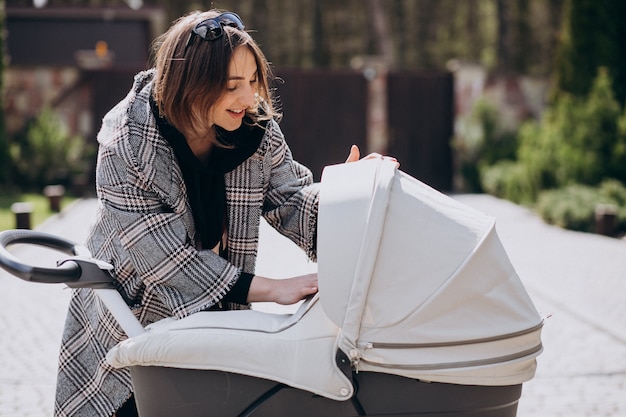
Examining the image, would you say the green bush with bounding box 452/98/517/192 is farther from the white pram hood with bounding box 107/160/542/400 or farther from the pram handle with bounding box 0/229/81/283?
the white pram hood with bounding box 107/160/542/400

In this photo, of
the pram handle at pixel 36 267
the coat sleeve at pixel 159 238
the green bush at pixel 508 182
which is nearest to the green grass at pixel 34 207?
the green bush at pixel 508 182

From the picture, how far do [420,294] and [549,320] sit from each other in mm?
4647

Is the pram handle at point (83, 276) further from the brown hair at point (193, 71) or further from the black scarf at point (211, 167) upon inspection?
the brown hair at point (193, 71)

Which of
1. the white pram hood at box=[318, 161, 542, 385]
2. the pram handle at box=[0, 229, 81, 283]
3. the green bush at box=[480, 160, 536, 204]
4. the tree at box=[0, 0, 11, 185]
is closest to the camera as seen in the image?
the white pram hood at box=[318, 161, 542, 385]

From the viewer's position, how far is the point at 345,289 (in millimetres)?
2381

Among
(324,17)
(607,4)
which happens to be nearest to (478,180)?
(607,4)

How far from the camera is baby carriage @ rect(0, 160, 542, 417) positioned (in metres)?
2.37

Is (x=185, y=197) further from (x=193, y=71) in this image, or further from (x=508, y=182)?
(x=508, y=182)

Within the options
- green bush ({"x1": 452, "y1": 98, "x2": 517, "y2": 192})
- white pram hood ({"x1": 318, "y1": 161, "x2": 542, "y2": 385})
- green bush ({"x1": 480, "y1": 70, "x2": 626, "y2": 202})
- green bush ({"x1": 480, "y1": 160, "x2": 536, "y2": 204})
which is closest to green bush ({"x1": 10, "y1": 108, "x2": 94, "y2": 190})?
green bush ({"x1": 452, "y1": 98, "x2": 517, "y2": 192})

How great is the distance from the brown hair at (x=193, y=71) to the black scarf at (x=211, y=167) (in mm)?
59

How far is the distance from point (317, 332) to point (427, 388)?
13.0 inches

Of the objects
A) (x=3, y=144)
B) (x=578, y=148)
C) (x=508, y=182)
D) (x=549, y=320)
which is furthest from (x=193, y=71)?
(x=3, y=144)

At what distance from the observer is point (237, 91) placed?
2668 millimetres

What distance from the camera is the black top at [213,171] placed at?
8.96ft
